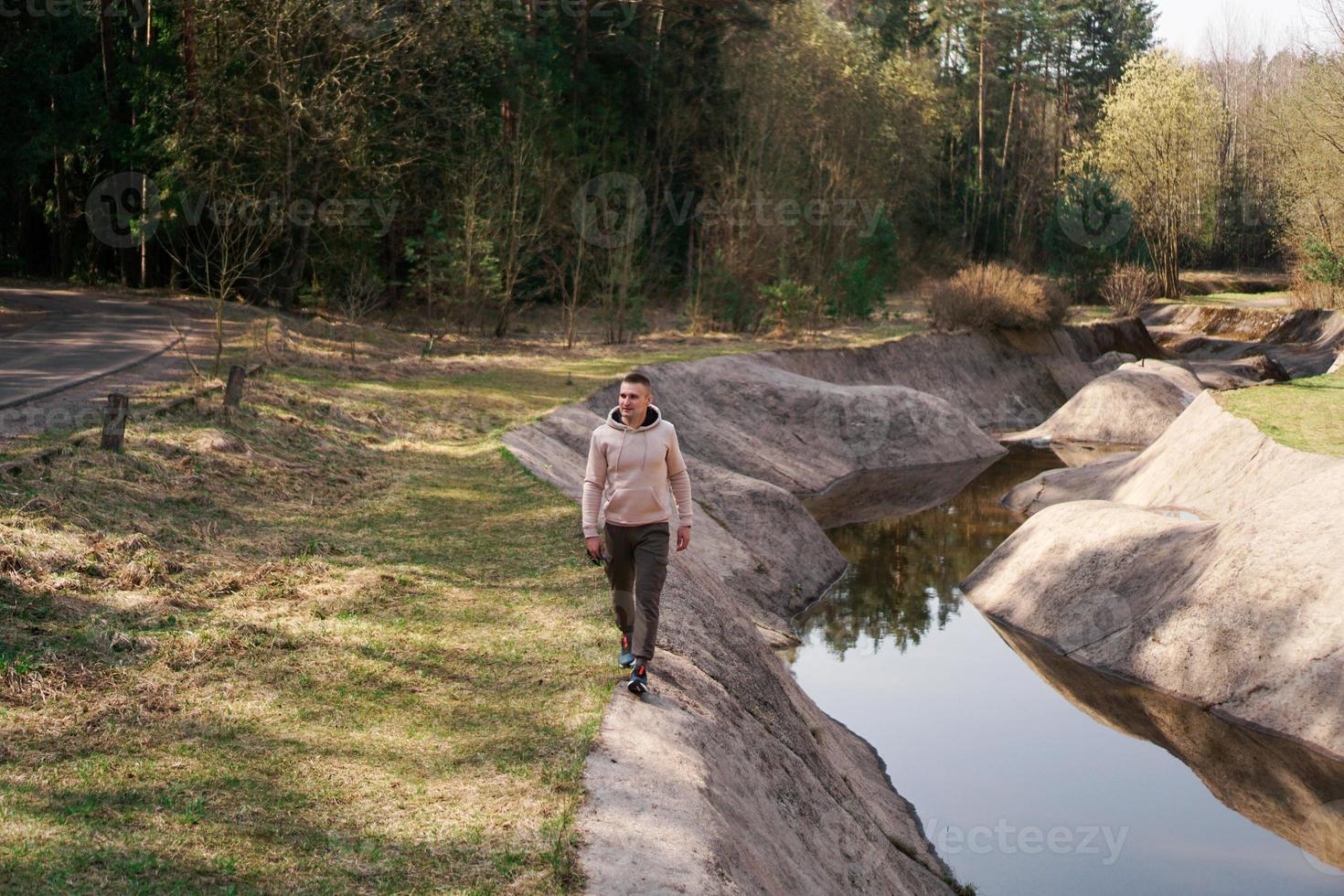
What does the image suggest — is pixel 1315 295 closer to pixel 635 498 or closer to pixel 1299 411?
pixel 1299 411

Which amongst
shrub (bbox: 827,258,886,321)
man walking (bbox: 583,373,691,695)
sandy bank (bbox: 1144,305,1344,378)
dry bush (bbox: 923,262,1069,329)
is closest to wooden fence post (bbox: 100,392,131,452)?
man walking (bbox: 583,373,691,695)

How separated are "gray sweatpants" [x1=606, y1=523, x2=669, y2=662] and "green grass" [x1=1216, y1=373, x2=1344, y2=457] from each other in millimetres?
11775

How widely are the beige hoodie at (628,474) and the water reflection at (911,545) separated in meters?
9.22

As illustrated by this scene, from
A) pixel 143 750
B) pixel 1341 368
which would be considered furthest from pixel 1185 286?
pixel 143 750

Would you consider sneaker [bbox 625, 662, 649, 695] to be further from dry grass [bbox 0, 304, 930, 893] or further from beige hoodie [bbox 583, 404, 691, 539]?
beige hoodie [bbox 583, 404, 691, 539]

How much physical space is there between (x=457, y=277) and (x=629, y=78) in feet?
42.9

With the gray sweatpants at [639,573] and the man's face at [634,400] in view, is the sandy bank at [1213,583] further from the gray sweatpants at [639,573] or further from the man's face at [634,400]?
the man's face at [634,400]

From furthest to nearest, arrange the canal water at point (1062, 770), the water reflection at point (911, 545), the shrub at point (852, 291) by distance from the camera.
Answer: the shrub at point (852, 291)
the water reflection at point (911, 545)
the canal water at point (1062, 770)

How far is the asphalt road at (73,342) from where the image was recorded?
1778 centimetres

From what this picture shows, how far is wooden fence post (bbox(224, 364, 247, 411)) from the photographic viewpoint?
51.4ft

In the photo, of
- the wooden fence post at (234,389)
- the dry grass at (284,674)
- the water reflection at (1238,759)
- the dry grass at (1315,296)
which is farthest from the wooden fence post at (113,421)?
the dry grass at (1315,296)

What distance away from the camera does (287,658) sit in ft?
26.5

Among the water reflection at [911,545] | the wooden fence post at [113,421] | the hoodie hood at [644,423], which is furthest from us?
the water reflection at [911,545]

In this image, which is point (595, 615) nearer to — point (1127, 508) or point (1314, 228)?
point (1127, 508)
